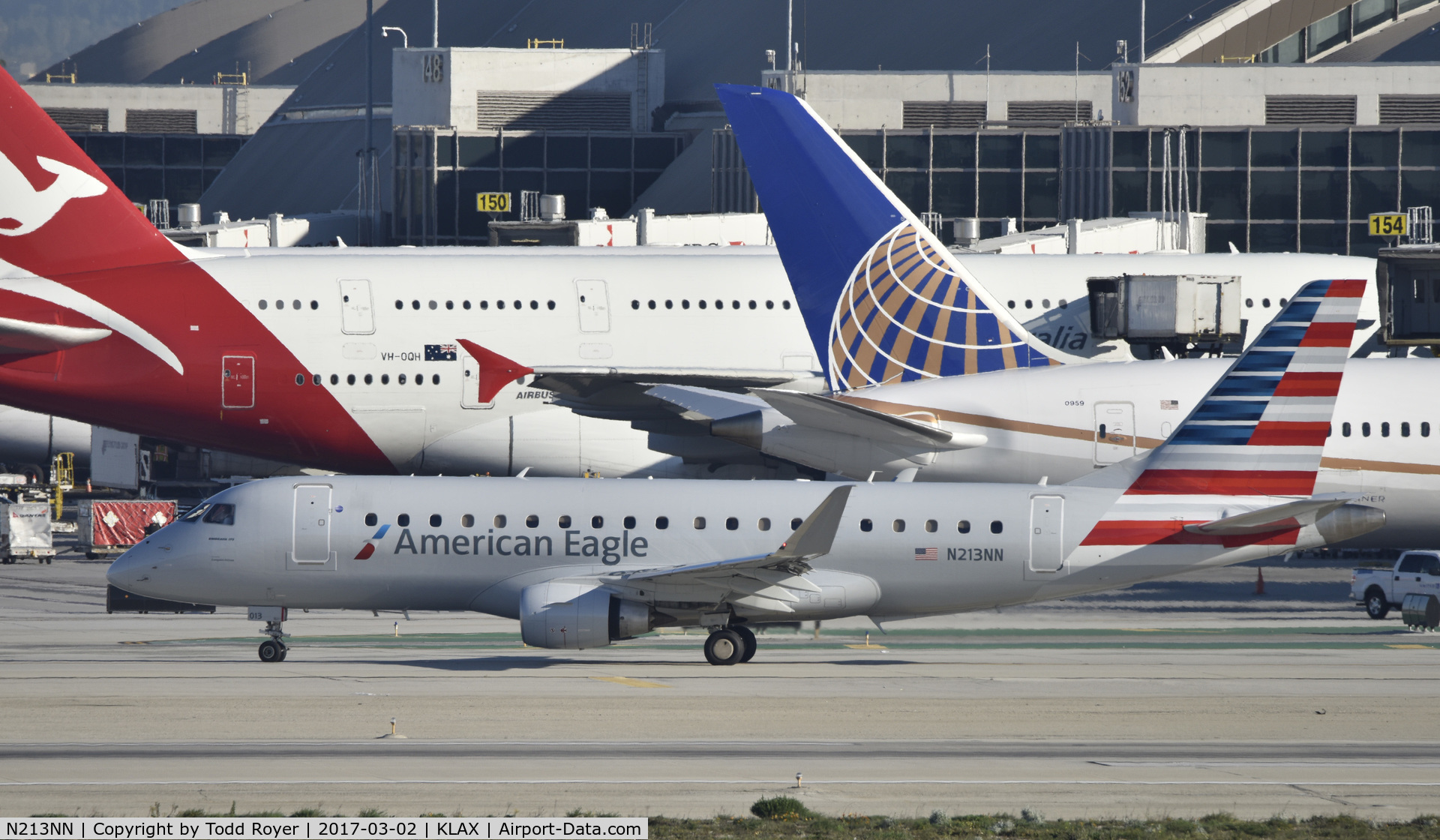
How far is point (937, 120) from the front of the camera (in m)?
82.1

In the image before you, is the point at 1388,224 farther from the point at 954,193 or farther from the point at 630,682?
the point at 630,682

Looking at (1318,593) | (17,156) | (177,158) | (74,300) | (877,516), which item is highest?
(177,158)

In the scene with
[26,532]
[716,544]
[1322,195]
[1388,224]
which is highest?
[1322,195]

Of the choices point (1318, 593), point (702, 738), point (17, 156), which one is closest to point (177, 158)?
point (17, 156)

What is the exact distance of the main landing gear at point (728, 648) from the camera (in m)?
29.0

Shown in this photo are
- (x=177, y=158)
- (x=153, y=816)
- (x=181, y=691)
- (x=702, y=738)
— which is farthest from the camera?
(x=177, y=158)

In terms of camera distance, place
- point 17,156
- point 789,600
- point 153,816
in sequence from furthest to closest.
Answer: point 17,156, point 789,600, point 153,816

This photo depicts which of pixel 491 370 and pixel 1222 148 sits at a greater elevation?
pixel 1222 148

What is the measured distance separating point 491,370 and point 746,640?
47.7ft

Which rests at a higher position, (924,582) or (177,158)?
(177,158)

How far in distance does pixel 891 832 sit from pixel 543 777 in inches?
177

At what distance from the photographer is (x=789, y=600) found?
94.7ft

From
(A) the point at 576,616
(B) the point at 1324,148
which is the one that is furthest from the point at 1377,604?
(B) the point at 1324,148

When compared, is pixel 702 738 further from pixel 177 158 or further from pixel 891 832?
pixel 177 158
